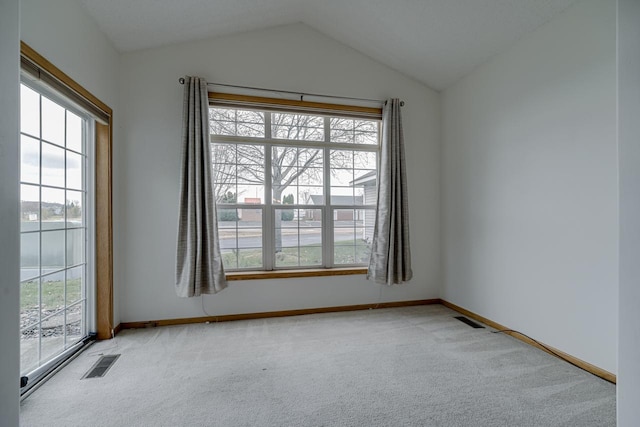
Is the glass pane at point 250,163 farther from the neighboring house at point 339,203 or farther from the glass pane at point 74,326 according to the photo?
the glass pane at point 74,326

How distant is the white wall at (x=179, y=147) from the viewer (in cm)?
290

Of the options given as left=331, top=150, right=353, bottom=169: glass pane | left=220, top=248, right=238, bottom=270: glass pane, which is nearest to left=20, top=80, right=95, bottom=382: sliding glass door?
left=220, top=248, right=238, bottom=270: glass pane

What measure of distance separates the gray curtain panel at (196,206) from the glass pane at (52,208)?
88 centimetres

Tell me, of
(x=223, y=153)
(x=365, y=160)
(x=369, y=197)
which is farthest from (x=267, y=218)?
(x=365, y=160)

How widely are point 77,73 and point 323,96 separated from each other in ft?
7.13

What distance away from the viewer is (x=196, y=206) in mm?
2848

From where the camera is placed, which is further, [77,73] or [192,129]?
[192,129]

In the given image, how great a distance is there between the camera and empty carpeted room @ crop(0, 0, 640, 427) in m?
1.70

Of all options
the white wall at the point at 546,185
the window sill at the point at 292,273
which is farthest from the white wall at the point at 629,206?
the window sill at the point at 292,273

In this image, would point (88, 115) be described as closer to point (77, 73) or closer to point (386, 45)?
point (77, 73)

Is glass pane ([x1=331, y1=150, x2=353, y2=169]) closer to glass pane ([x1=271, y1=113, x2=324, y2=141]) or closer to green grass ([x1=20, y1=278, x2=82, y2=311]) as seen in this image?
glass pane ([x1=271, y1=113, x2=324, y2=141])

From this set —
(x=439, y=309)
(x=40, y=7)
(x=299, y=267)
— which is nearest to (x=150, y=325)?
(x=299, y=267)

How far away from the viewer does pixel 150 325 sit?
2936 millimetres

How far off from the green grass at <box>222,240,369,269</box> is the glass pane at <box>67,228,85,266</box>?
1.21 meters
